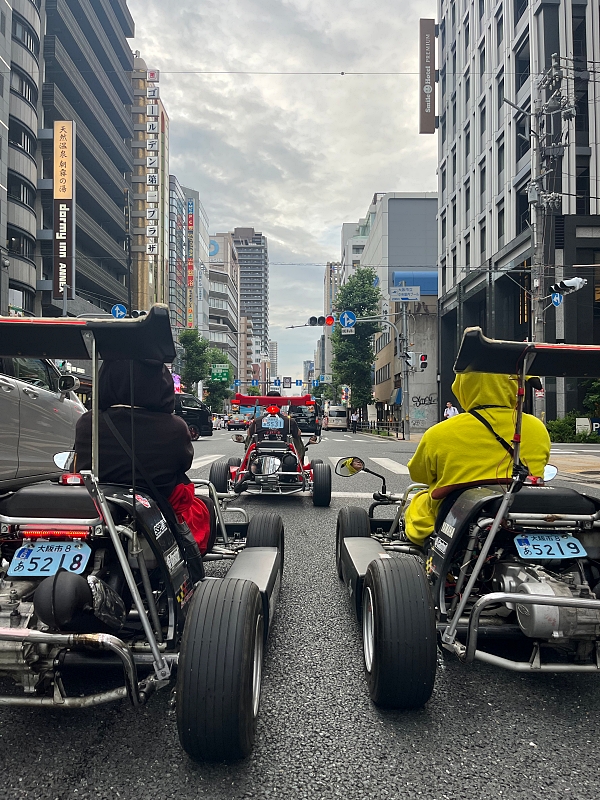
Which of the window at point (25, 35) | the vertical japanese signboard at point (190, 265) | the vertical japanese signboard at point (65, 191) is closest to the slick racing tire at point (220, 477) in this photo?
the vertical japanese signboard at point (65, 191)

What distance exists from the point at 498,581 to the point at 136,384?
1847 millimetres

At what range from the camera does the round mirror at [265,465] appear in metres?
8.05

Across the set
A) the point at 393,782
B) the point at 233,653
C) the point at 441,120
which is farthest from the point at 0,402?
the point at 441,120

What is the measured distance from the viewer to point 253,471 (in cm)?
807

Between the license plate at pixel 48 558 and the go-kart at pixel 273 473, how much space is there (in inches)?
215

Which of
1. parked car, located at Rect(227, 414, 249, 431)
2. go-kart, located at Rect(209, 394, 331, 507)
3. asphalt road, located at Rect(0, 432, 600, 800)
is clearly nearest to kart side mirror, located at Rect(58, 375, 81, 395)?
asphalt road, located at Rect(0, 432, 600, 800)

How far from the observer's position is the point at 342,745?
2.20m

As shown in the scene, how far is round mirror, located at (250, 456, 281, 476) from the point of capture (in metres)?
8.05

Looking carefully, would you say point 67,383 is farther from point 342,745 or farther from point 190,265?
point 190,265

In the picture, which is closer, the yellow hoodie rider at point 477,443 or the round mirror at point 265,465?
the yellow hoodie rider at point 477,443

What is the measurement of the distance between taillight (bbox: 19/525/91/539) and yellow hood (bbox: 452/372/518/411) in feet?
6.04

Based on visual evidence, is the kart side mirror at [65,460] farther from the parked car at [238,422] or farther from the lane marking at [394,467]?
the parked car at [238,422]

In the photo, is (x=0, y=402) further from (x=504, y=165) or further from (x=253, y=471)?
(x=504, y=165)

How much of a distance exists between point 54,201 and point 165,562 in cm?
3401
